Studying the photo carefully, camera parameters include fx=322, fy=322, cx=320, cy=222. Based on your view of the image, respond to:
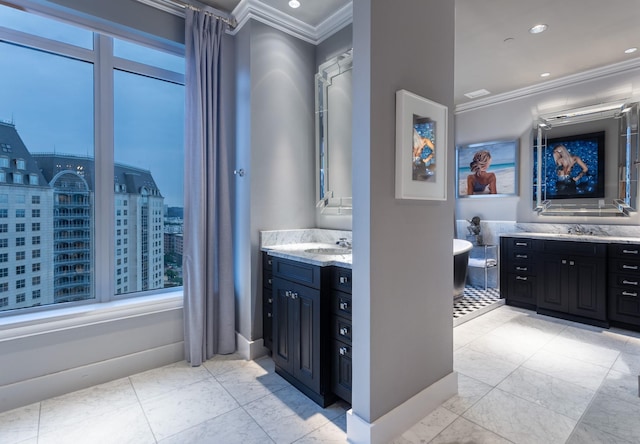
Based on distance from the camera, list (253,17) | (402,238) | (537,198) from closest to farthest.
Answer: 1. (402,238)
2. (253,17)
3. (537,198)

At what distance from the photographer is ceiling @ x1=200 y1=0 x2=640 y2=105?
2.61 meters

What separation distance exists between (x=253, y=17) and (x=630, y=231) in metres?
4.49

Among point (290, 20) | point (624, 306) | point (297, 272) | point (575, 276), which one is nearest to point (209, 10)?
point (290, 20)

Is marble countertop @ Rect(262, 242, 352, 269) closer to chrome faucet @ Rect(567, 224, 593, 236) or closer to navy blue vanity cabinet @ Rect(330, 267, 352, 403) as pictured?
navy blue vanity cabinet @ Rect(330, 267, 352, 403)

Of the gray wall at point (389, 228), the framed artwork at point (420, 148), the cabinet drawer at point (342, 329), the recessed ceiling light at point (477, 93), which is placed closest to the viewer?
the gray wall at point (389, 228)

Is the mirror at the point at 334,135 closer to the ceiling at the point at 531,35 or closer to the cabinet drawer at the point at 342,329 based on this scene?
the ceiling at the point at 531,35

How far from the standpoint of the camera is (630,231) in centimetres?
358

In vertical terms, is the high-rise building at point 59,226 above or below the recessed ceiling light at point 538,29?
below

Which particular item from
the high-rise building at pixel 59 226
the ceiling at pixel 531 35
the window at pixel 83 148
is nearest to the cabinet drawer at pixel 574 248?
the ceiling at pixel 531 35

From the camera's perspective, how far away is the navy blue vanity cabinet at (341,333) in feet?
6.34

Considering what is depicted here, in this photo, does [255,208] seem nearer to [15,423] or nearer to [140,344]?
[140,344]

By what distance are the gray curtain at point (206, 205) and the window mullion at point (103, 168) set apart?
0.58 metres

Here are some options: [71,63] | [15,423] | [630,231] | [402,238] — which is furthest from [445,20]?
[15,423]

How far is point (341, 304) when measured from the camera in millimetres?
1985
